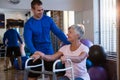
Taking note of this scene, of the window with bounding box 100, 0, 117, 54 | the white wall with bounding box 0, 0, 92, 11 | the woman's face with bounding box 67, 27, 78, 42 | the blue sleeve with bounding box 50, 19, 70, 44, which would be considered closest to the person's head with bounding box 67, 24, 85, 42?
the woman's face with bounding box 67, 27, 78, 42

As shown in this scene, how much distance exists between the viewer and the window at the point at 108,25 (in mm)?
5219

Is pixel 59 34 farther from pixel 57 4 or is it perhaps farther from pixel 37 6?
pixel 57 4

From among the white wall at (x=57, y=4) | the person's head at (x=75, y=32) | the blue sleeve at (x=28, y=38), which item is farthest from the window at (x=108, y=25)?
the blue sleeve at (x=28, y=38)

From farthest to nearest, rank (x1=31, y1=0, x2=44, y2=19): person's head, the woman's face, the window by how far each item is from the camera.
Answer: the window
(x1=31, y1=0, x2=44, y2=19): person's head
the woman's face

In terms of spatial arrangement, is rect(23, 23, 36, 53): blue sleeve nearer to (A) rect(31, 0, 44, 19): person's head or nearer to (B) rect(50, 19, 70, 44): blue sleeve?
(A) rect(31, 0, 44, 19): person's head

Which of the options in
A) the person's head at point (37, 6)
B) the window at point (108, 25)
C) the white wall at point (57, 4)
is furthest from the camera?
the white wall at point (57, 4)

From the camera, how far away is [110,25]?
538cm

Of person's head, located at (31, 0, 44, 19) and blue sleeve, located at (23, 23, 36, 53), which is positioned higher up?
person's head, located at (31, 0, 44, 19)

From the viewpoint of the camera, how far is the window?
522 cm

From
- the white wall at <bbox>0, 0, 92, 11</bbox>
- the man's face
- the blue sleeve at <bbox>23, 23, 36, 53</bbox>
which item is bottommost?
the blue sleeve at <bbox>23, 23, 36, 53</bbox>

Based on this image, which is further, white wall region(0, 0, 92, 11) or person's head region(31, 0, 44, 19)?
white wall region(0, 0, 92, 11)

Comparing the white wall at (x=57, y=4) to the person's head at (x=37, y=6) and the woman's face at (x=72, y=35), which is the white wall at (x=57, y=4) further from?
the woman's face at (x=72, y=35)

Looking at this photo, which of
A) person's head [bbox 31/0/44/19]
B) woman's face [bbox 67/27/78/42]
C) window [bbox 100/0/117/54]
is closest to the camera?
woman's face [bbox 67/27/78/42]

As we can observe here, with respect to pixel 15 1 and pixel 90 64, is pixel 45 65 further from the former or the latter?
pixel 15 1
